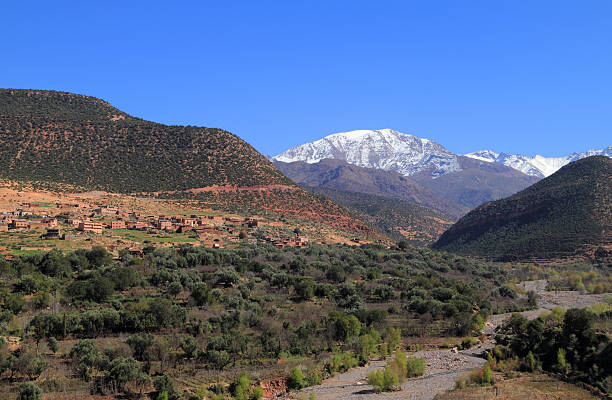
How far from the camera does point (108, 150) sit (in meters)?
103

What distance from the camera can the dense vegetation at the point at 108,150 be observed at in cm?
9356

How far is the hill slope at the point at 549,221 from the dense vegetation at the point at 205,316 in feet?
139

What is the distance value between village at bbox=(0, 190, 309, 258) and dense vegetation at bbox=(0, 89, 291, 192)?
17.6 metres

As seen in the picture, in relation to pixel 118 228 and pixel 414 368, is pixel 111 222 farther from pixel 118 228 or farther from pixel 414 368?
pixel 414 368

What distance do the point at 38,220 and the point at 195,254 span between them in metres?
20.9

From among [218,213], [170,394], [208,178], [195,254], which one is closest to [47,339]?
[170,394]

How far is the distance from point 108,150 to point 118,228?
140ft

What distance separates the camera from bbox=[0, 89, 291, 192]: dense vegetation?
93562mm

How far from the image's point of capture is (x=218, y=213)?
84.4 meters

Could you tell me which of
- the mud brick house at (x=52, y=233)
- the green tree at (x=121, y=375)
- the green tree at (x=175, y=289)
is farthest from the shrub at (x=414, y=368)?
the mud brick house at (x=52, y=233)

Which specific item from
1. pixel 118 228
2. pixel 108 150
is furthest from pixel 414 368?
pixel 108 150

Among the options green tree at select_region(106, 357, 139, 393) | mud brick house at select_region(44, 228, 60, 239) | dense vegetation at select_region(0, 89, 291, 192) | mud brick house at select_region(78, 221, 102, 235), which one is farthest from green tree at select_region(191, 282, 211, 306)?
dense vegetation at select_region(0, 89, 291, 192)

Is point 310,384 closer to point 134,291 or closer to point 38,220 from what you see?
point 134,291

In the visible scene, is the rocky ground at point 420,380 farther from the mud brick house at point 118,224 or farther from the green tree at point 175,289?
the mud brick house at point 118,224
